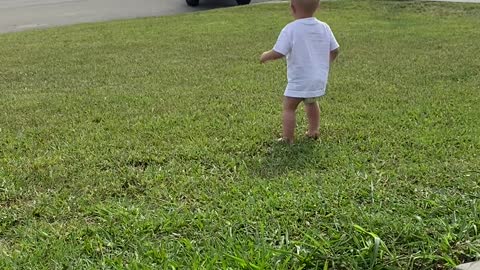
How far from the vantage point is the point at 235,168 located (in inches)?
138

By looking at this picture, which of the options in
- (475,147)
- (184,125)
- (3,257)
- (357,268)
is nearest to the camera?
(357,268)

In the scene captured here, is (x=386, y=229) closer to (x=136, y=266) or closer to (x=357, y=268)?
(x=357, y=268)

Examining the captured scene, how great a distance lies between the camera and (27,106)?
16.9ft

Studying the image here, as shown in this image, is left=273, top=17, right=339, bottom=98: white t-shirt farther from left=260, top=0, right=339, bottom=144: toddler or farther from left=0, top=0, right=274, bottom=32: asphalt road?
left=0, top=0, right=274, bottom=32: asphalt road

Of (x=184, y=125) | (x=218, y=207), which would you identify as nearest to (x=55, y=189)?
(x=218, y=207)

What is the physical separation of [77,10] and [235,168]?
1383 cm

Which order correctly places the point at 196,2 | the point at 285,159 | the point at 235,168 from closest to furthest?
the point at 235,168 < the point at 285,159 < the point at 196,2

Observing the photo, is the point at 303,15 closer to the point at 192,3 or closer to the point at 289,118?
the point at 289,118

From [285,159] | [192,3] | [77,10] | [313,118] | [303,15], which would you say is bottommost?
[285,159]

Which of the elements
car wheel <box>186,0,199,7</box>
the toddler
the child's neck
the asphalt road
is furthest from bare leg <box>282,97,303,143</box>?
car wheel <box>186,0,199,7</box>

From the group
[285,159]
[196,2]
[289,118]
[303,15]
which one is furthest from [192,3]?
[285,159]

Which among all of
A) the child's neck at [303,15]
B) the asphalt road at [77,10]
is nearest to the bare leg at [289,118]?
the child's neck at [303,15]

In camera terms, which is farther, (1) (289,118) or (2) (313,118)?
(2) (313,118)

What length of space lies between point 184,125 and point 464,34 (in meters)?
6.10
